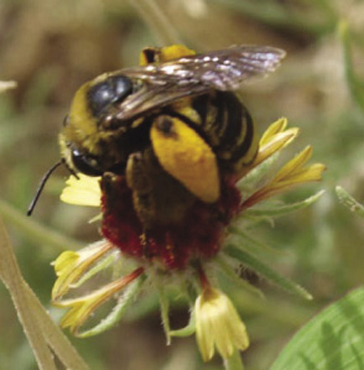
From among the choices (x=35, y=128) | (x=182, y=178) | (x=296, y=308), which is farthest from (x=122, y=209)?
(x=35, y=128)

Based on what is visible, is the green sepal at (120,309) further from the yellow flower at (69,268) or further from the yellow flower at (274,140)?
the yellow flower at (274,140)

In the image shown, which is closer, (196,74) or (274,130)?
(196,74)

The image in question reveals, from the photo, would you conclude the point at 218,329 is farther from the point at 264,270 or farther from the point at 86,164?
the point at 86,164

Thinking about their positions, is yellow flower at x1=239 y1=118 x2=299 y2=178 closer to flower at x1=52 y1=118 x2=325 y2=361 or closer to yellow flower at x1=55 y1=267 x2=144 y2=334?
flower at x1=52 y1=118 x2=325 y2=361

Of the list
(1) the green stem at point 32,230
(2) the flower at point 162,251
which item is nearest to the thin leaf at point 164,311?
(2) the flower at point 162,251

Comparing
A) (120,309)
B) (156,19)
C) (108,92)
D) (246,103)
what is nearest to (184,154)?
(108,92)

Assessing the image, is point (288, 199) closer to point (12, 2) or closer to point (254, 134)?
point (254, 134)
